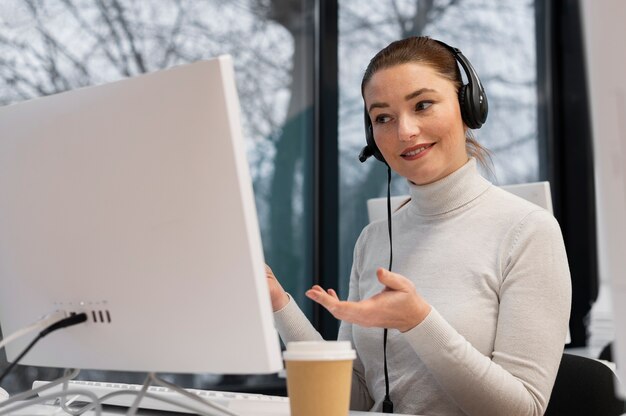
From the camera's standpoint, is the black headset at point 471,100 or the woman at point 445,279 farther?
the black headset at point 471,100

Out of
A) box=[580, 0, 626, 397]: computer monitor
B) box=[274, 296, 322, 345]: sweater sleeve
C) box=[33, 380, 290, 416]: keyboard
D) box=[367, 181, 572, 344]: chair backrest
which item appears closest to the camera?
box=[580, 0, 626, 397]: computer monitor

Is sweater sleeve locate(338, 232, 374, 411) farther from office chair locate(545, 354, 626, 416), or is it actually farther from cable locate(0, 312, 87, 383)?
cable locate(0, 312, 87, 383)

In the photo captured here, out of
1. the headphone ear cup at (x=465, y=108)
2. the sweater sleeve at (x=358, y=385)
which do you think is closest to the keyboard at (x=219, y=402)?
the sweater sleeve at (x=358, y=385)

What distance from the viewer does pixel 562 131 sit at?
11.7ft

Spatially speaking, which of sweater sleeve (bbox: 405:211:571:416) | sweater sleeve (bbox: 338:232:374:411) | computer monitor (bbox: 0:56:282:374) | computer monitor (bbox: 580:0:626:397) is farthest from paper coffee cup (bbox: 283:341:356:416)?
sweater sleeve (bbox: 338:232:374:411)

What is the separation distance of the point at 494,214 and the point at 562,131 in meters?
2.42

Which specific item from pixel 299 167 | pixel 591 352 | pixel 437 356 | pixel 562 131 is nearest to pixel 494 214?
pixel 437 356

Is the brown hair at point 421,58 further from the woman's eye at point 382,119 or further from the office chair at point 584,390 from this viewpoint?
the office chair at point 584,390

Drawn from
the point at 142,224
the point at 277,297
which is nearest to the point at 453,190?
the point at 277,297

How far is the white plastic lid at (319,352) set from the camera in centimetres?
86

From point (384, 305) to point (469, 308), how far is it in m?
0.32

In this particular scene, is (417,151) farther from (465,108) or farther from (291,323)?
(291,323)

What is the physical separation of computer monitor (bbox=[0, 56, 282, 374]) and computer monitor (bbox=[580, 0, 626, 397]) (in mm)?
329

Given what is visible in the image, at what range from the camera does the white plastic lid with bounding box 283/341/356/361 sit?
858 millimetres
